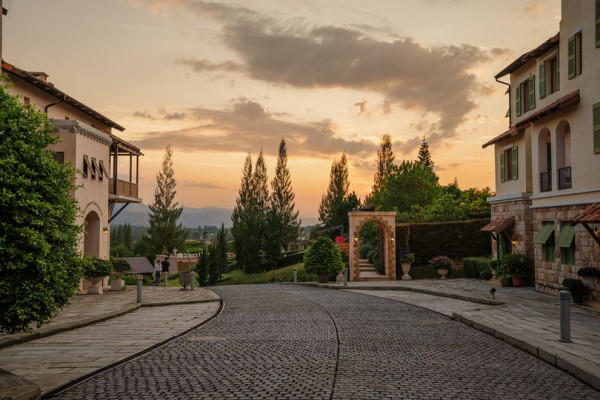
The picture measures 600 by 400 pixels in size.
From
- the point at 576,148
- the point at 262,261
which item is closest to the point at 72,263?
the point at 576,148

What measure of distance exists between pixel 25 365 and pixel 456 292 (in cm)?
1640

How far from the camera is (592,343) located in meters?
10.2

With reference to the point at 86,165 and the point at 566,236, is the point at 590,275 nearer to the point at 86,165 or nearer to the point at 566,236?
→ the point at 566,236

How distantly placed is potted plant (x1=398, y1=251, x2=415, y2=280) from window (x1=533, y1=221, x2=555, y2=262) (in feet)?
38.0

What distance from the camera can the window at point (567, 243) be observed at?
59.7ft

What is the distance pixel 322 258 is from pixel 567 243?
13726 mm

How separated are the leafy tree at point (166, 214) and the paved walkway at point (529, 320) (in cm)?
4920

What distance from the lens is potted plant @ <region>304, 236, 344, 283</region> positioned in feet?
96.1

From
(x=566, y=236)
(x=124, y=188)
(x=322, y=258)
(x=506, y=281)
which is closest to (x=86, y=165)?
(x=124, y=188)

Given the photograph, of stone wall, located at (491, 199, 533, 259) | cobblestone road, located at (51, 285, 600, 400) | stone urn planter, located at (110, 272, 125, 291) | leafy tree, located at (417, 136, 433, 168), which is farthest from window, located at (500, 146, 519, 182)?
leafy tree, located at (417, 136, 433, 168)

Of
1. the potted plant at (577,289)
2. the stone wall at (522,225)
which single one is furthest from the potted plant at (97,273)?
the stone wall at (522,225)

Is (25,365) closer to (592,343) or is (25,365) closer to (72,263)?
(72,263)

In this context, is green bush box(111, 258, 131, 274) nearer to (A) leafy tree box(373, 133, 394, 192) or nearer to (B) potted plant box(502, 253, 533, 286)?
(B) potted plant box(502, 253, 533, 286)

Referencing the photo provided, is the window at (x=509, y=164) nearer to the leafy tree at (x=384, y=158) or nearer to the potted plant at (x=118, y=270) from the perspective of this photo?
the potted plant at (x=118, y=270)
